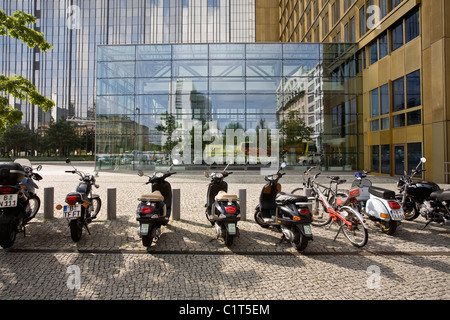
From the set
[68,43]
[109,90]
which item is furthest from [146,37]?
[109,90]

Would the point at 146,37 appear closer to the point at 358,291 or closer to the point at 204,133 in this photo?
the point at 204,133

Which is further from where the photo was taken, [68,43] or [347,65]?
[68,43]

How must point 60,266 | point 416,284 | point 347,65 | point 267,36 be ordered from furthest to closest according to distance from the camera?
point 267,36
point 347,65
point 60,266
point 416,284

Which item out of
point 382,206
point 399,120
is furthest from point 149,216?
point 399,120

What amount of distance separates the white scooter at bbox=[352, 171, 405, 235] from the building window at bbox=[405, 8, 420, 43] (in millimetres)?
13231

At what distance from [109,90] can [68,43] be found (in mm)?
46907

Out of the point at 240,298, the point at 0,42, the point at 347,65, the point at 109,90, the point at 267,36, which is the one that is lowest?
the point at 240,298

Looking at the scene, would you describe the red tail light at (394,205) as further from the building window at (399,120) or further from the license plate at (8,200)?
the building window at (399,120)

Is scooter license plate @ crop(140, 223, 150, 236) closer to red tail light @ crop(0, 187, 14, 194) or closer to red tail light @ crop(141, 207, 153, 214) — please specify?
red tail light @ crop(141, 207, 153, 214)

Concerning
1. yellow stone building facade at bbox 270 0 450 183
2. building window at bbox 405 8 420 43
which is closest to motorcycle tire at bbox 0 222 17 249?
yellow stone building facade at bbox 270 0 450 183

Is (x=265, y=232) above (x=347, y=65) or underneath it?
underneath

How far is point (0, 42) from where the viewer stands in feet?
183

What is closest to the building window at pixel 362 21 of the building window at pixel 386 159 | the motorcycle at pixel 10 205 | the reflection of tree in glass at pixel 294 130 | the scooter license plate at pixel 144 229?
the reflection of tree in glass at pixel 294 130

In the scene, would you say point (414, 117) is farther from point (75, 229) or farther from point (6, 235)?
point (6, 235)
